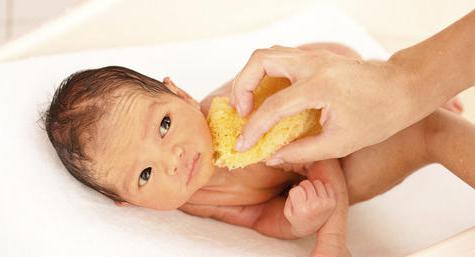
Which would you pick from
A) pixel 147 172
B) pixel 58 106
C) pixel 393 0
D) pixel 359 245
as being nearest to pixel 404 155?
pixel 359 245

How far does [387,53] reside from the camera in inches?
64.0

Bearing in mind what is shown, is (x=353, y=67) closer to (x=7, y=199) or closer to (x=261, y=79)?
(x=261, y=79)

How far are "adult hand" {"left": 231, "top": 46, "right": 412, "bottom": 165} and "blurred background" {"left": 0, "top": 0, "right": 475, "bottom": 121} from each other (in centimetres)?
54

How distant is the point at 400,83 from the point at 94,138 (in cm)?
44

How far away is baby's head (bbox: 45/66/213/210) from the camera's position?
1007 mm

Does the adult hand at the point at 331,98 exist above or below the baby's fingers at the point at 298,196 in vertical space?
above

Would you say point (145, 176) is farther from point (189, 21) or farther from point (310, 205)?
point (189, 21)

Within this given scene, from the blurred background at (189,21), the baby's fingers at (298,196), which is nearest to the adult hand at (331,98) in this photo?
the baby's fingers at (298,196)

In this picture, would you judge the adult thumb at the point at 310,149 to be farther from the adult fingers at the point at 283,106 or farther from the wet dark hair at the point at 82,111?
the wet dark hair at the point at 82,111

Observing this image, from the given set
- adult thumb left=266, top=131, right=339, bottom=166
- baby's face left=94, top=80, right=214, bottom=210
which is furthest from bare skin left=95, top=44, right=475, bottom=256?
adult thumb left=266, top=131, right=339, bottom=166

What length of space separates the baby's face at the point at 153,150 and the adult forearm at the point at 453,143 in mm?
352

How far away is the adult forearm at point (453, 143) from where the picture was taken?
105 centimetres

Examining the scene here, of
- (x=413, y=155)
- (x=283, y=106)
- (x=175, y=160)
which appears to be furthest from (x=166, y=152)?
(x=413, y=155)

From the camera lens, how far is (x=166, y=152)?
40.4 inches
